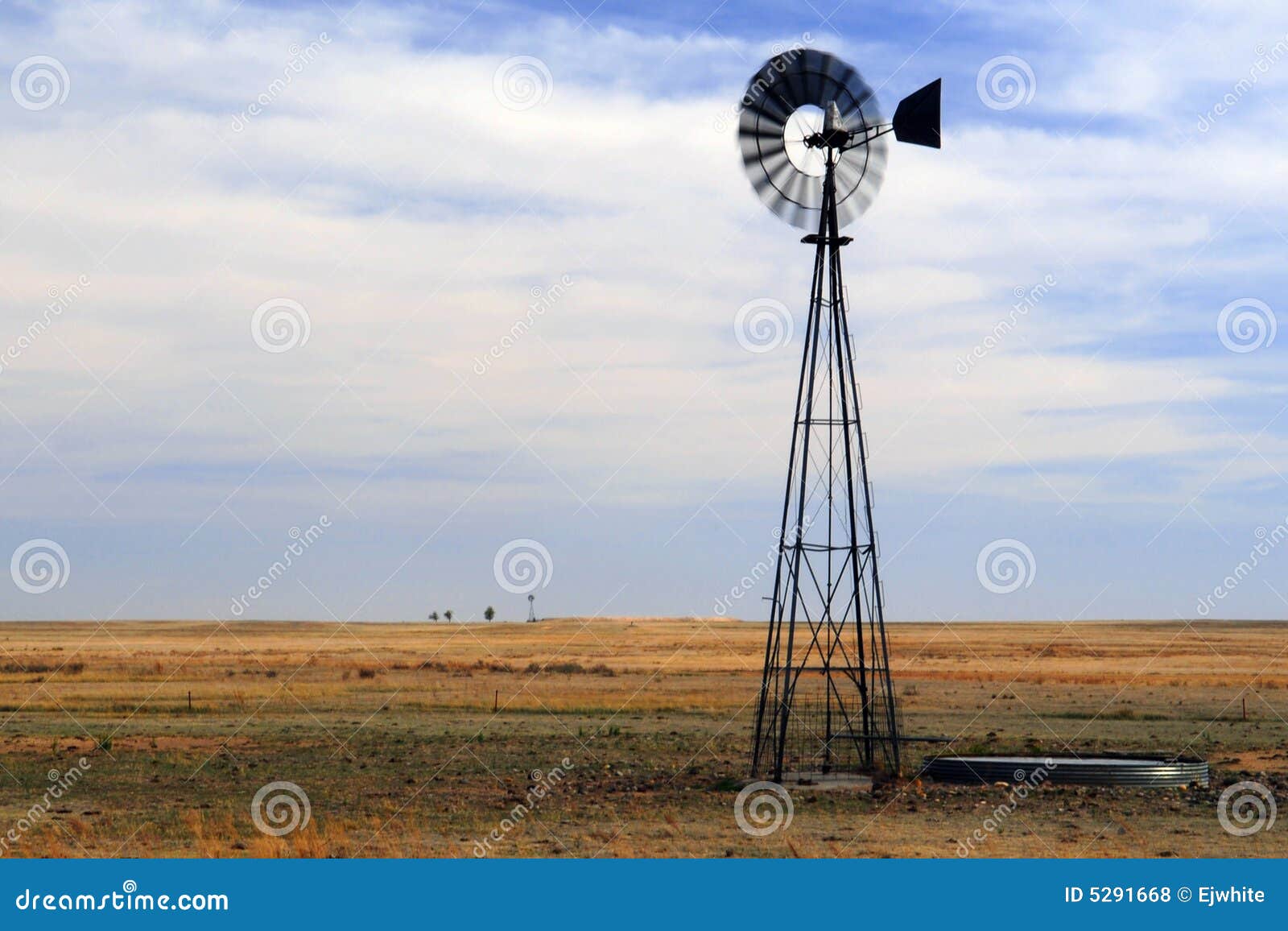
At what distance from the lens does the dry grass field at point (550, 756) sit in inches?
875

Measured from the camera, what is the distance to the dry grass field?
2223cm

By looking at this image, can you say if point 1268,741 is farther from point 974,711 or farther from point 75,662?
point 75,662

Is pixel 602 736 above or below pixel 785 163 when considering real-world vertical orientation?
below

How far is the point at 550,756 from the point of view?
35062mm

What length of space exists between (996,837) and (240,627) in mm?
188774

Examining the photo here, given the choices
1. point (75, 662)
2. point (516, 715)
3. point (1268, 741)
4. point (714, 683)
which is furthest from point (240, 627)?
point (1268, 741)

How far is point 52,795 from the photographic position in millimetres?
27953

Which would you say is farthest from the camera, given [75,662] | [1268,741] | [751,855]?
[75,662]

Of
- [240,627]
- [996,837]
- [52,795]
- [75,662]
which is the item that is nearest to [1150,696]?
[996,837]

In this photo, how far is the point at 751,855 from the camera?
20516mm

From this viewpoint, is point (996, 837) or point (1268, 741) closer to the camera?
point (996, 837)

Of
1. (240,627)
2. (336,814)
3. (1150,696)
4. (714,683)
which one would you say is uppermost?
(240,627)

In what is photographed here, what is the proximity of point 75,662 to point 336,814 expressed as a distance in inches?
2863

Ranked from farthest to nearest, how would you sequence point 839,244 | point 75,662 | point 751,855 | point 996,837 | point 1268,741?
point 75,662, point 1268,741, point 839,244, point 996,837, point 751,855
